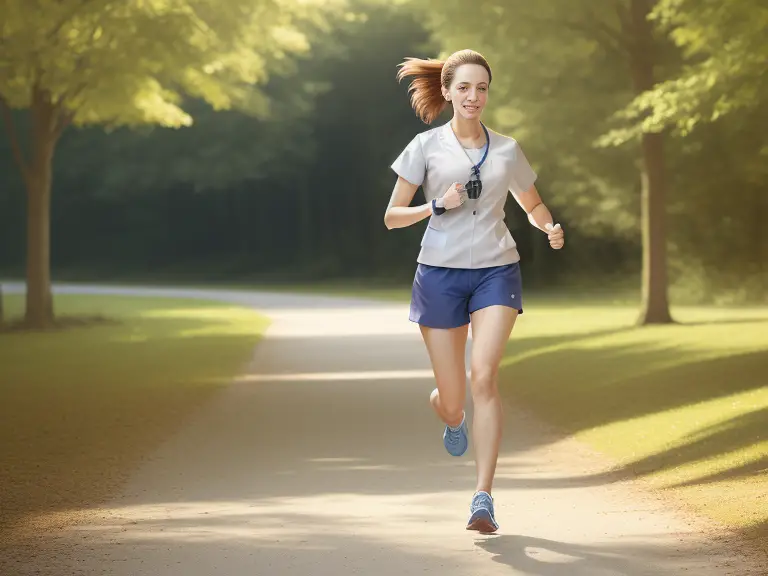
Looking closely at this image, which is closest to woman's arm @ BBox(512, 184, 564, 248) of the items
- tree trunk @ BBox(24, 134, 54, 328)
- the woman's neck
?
the woman's neck

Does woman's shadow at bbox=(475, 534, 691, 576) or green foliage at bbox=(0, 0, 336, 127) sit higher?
green foliage at bbox=(0, 0, 336, 127)

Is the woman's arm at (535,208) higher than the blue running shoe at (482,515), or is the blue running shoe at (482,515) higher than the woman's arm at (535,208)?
the woman's arm at (535,208)

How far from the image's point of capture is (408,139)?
5703 centimetres

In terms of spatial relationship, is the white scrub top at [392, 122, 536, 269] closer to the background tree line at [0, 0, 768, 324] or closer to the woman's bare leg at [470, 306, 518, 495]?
the woman's bare leg at [470, 306, 518, 495]

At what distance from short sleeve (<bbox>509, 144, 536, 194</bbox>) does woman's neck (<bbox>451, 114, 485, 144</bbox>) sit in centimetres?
21

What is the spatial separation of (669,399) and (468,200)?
25.0ft

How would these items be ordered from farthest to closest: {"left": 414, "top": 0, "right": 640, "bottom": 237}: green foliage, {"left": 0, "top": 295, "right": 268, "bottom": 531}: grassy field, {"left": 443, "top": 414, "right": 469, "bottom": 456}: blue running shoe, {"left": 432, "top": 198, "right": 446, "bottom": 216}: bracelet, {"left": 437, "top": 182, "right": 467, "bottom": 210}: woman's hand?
{"left": 414, "top": 0, "right": 640, "bottom": 237}: green foliage < {"left": 0, "top": 295, "right": 268, "bottom": 531}: grassy field < {"left": 443, "top": 414, "right": 469, "bottom": 456}: blue running shoe < {"left": 432, "top": 198, "right": 446, "bottom": 216}: bracelet < {"left": 437, "top": 182, "right": 467, "bottom": 210}: woman's hand

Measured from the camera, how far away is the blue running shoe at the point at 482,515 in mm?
7516

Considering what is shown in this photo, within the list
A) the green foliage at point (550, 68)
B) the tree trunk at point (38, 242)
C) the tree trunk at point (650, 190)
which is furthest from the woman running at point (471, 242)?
the tree trunk at point (38, 242)

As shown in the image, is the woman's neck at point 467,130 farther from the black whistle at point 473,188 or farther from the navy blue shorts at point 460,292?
the navy blue shorts at point 460,292

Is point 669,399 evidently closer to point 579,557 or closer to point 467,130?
point 467,130

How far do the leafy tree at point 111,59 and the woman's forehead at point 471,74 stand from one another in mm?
16301

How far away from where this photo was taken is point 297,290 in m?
50.3

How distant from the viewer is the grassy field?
34.3 feet
